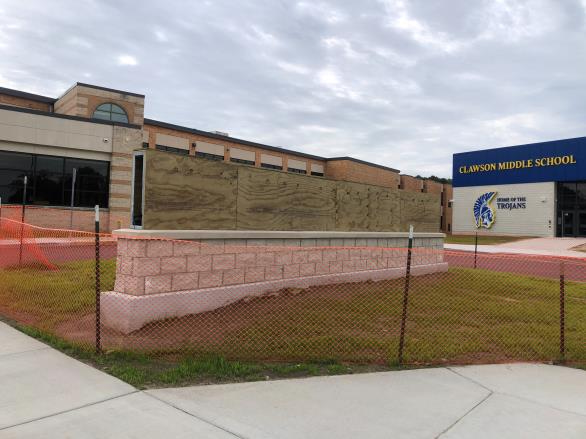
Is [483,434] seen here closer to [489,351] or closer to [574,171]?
[489,351]

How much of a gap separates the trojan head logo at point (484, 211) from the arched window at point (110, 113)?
122ft

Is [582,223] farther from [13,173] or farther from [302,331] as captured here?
[13,173]

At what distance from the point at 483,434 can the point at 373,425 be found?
2.82 ft

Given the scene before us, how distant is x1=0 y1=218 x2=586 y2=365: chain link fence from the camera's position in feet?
18.5

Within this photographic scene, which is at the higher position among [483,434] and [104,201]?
[104,201]

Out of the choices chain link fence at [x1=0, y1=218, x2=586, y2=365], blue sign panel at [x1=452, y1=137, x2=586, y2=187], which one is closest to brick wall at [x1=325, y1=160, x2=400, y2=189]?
blue sign panel at [x1=452, y1=137, x2=586, y2=187]

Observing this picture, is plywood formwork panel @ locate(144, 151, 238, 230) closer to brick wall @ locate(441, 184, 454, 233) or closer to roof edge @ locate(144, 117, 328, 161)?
roof edge @ locate(144, 117, 328, 161)

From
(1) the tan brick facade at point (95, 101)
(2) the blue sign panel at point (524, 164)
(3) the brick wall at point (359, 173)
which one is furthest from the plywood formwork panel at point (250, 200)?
(2) the blue sign panel at point (524, 164)

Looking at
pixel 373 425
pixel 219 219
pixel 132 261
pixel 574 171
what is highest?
pixel 574 171

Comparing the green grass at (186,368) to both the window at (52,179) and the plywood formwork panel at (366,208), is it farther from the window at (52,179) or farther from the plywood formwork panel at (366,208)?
the window at (52,179)

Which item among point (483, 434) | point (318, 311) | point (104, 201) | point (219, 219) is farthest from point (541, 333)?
point (104, 201)

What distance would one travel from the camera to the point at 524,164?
45.6 meters

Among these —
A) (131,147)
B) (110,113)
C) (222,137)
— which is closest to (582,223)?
(222,137)

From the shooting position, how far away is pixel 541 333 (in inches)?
273
